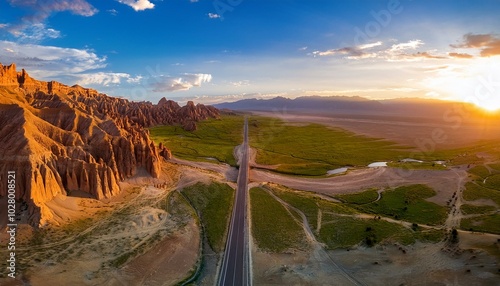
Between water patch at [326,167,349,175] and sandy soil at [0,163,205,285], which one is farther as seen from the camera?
water patch at [326,167,349,175]

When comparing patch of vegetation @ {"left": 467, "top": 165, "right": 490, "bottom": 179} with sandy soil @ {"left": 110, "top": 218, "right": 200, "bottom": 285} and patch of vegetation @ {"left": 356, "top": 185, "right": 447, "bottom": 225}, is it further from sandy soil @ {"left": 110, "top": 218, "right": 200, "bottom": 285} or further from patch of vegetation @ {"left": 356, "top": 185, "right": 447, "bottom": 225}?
sandy soil @ {"left": 110, "top": 218, "right": 200, "bottom": 285}

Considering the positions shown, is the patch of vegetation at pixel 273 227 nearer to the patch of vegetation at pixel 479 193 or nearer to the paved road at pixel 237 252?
the paved road at pixel 237 252

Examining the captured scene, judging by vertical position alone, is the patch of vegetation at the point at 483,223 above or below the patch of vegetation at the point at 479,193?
below

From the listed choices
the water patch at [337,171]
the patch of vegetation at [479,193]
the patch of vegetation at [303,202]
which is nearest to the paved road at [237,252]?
the patch of vegetation at [303,202]

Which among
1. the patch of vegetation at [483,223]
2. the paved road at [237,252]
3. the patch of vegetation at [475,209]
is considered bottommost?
the paved road at [237,252]

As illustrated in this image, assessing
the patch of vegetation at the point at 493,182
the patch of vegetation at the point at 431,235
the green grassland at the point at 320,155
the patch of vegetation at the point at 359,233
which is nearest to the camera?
the patch of vegetation at the point at 431,235

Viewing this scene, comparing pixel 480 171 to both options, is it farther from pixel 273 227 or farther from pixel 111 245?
pixel 111 245

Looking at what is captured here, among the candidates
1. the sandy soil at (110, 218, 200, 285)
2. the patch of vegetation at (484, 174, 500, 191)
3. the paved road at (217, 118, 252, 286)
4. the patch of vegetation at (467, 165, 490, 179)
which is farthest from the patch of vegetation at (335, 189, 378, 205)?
the sandy soil at (110, 218, 200, 285)
